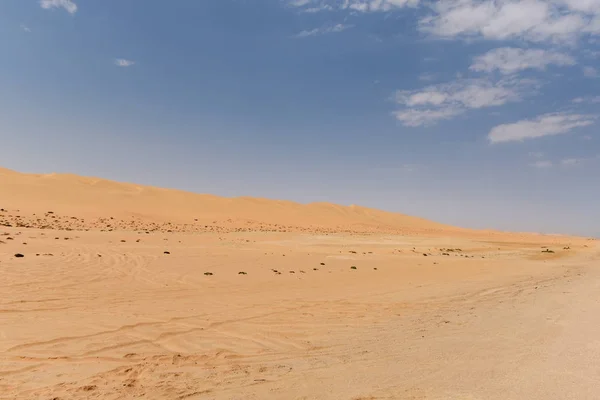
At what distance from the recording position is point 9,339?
20.6 feet

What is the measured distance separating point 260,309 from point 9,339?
4.90 m

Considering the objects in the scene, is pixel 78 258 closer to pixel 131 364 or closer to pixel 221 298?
pixel 221 298

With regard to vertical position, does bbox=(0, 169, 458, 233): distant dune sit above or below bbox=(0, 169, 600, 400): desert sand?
above

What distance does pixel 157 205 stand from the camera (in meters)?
57.5

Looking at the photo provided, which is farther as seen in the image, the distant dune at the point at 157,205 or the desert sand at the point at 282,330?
the distant dune at the point at 157,205

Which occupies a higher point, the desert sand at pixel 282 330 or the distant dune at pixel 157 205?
the distant dune at pixel 157 205

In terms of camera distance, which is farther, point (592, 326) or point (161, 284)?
point (161, 284)

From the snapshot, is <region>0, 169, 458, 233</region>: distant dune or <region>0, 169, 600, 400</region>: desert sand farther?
<region>0, 169, 458, 233</region>: distant dune

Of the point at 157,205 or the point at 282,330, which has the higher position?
the point at 157,205

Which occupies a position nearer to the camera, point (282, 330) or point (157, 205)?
point (282, 330)

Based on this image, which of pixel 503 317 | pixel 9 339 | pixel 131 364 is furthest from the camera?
pixel 503 317

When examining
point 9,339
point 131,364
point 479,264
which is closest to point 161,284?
point 9,339

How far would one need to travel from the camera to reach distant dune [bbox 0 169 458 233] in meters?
44.8

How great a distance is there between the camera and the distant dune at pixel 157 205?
44.8 meters
